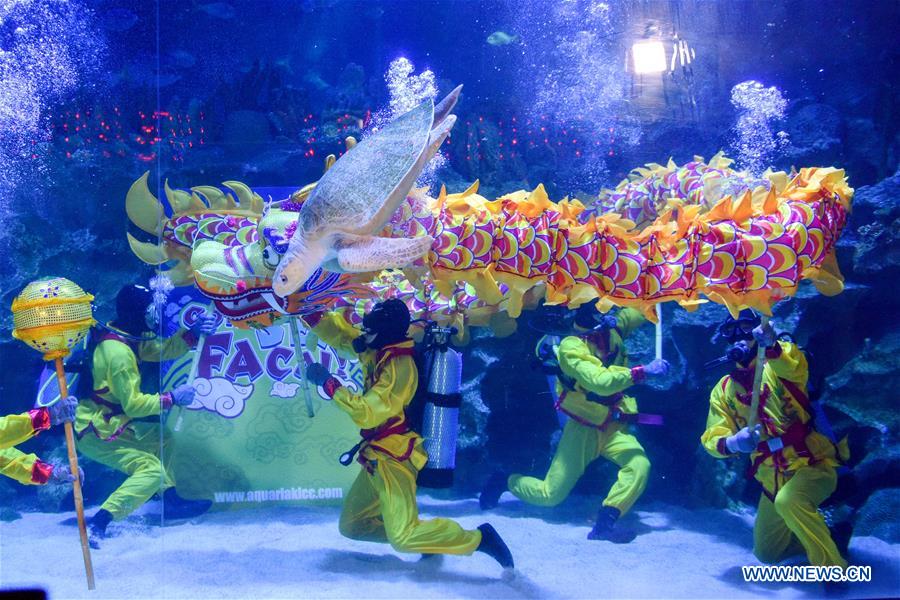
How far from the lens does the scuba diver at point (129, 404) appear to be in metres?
4.19

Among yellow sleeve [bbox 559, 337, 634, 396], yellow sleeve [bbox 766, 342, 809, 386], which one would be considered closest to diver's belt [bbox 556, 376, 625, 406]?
yellow sleeve [bbox 559, 337, 634, 396]

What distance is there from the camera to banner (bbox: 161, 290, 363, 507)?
4.42 metres

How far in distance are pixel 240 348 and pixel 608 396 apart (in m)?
2.68

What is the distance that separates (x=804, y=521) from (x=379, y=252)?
2.78m

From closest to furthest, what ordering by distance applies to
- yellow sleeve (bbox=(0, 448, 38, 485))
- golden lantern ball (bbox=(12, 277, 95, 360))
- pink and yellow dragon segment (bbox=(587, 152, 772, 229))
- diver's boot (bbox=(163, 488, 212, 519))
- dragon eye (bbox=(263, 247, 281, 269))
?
1. dragon eye (bbox=(263, 247, 281, 269))
2. golden lantern ball (bbox=(12, 277, 95, 360))
3. yellow sleeve (bbox=(0, 448, 38, 485))
4. pink and yellow dragon segment (bbox=(587, 152, 772, 229))
5. diver's boot (bbox=(163, 488, 212, 519))

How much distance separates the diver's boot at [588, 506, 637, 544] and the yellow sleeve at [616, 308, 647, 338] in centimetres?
126

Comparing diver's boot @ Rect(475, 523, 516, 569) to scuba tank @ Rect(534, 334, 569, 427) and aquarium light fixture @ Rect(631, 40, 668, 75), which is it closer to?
scuba tank @ Rect(534, 334, 569, 427)

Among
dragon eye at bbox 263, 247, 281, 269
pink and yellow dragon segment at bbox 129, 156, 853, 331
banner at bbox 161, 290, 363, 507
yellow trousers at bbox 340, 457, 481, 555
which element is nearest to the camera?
dragon eye at bbox 263, 247, 281, 269

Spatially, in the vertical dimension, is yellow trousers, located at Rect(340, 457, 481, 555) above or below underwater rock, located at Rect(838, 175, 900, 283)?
below

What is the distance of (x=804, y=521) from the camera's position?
3424 mm

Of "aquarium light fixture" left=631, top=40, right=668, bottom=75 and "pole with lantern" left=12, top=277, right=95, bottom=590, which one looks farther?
"aquarium light fixture" left=631, top=40, right=668, bottom=75

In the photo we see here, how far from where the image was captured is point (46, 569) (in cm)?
375

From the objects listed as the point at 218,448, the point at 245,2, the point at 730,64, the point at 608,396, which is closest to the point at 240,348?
the point at 218,448

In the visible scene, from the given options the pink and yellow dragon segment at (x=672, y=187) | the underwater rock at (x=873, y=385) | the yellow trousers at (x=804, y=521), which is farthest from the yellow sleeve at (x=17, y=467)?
the underwater rock at (x=873, y=385)
